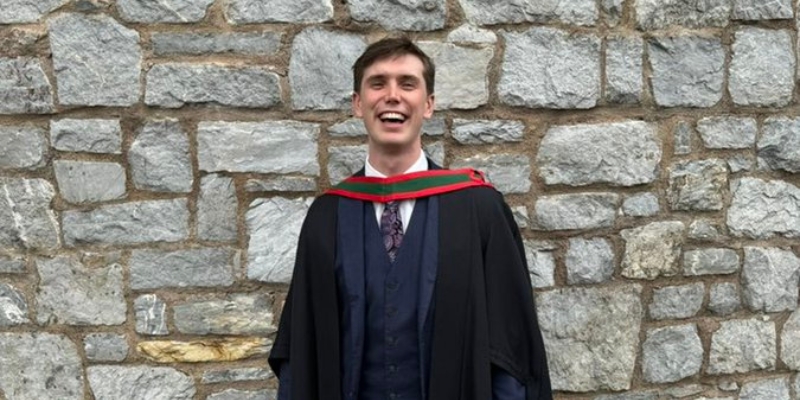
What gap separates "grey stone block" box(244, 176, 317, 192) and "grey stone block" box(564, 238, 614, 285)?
105 centimetres

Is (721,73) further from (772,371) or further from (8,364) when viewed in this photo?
(8,364)

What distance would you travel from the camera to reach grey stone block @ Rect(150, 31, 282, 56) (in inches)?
117

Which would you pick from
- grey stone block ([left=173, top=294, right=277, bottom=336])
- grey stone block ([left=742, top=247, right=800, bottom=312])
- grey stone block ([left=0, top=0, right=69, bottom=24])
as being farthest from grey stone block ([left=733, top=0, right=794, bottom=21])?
grey stone block ([left=0, top=0, right=69, bottom=24])

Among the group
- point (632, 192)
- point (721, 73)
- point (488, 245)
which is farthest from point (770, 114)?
point (488, 245)

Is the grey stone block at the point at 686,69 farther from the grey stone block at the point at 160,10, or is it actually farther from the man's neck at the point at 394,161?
the grey stone block at the point at 160,10

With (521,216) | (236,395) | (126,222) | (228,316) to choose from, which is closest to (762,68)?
(521,216)

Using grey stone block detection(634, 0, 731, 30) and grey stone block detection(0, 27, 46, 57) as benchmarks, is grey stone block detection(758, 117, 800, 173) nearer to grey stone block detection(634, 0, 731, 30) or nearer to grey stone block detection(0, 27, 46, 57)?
grey stone block detection(634, 0, 731, 30)

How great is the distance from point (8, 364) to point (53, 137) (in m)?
0.87

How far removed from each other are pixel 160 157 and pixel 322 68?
0.69 metres

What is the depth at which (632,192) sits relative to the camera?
321cm

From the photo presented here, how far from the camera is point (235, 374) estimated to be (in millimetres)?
3076

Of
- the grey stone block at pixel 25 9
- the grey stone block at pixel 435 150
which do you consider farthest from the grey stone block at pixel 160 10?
the grey stone block at pixel 435 150

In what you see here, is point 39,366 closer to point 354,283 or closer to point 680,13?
point 354,283

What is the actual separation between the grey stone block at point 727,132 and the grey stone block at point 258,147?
5.07ft
